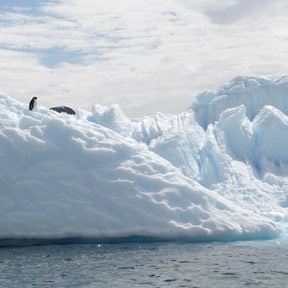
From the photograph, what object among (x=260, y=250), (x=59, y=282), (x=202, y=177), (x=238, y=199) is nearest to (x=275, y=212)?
(x=238, y=199)

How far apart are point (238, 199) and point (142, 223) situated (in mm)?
8392

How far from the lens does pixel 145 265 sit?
10.2 m

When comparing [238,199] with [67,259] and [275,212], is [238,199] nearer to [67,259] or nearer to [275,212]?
[275,212]

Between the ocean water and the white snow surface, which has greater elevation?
the white snow surface

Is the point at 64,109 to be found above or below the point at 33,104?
above

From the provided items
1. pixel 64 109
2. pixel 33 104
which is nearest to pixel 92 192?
pixel 33 104

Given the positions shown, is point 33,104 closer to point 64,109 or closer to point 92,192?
point 92,192

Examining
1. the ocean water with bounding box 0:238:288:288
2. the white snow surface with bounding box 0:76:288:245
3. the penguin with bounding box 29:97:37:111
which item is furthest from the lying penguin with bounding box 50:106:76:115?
the ocean water with bounding box 0:238:288:288

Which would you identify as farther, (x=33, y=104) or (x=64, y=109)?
(x=64, y=109)

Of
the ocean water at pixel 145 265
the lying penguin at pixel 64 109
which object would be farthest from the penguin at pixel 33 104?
the lying penguin at pixel 64 109

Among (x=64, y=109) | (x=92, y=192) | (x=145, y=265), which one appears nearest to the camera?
(x=145, y=265)

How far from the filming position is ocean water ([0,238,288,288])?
891cm

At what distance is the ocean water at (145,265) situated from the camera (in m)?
8.91

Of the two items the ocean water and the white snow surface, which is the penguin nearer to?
the white snow surface
